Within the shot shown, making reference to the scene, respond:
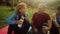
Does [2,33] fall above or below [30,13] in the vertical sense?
below

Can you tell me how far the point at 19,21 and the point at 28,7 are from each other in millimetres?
185

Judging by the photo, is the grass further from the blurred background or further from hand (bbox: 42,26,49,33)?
hand (bbox: 42,26,49,33)

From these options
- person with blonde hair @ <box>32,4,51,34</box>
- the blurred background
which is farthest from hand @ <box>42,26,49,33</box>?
the blurred background

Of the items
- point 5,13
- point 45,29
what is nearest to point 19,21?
point 5,13

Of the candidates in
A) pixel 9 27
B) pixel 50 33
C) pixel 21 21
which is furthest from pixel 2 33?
pixel 50 33

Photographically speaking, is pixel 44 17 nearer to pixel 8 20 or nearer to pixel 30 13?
pixel 30 13

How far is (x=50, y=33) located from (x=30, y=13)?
0.32 metres

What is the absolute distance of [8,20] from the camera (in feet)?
6.77

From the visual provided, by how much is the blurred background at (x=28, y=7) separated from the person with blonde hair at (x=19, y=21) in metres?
0.04

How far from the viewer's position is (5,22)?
206cm

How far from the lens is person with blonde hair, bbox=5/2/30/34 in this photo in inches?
81.0

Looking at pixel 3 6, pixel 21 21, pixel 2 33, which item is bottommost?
pixel 2 33

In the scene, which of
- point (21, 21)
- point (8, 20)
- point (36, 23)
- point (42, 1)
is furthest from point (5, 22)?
point (42, 1)

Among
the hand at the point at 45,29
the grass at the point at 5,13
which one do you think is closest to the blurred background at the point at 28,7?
the grass at the point at 5,13
